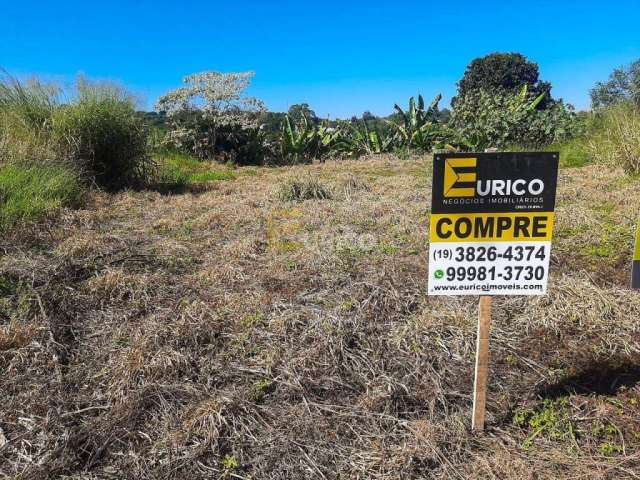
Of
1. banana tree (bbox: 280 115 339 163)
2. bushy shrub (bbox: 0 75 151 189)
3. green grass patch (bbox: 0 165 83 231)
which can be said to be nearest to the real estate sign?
green grass patch (bbox: 0 165 83 231)

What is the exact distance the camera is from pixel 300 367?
91.6 inches

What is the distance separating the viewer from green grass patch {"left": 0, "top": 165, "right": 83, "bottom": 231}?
4.82m

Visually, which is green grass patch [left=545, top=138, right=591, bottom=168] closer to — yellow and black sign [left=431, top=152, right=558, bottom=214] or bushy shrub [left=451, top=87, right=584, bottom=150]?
bushy shrub [left=451, top=87, right=584, bottom=150]

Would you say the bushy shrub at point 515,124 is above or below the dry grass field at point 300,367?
above

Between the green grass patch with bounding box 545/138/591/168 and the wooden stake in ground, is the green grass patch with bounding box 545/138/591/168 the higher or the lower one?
the higher one

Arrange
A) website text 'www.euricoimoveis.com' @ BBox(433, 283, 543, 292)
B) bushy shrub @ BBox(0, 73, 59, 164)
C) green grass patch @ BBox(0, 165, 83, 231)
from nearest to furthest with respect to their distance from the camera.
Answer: website text 'www.euricoimoveis.com' @ BBox(433, 283, 543, 292)
green grass patch @ BBox(0, 165, 83, 231)
bushy shrub @ BBox(0, 73, 59, 164)

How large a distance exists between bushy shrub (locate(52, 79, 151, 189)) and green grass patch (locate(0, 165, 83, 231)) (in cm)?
74

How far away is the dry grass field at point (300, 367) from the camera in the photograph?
181cm

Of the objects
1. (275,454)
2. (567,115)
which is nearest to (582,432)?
(275,454)

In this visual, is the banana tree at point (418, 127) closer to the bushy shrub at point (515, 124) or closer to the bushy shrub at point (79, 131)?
the bushy shrub at point (515, 124)

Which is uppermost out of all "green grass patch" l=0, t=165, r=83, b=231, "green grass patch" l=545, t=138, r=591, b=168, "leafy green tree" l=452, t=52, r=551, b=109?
"leafy green tree" l=452, t=52, r=551, b=109

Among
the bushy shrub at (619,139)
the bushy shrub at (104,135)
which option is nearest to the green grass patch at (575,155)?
the bushy shrub at (619,139)

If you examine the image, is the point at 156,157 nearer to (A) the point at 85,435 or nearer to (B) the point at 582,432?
(A) the point at 85,435

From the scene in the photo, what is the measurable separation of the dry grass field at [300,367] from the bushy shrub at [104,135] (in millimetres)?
3261
